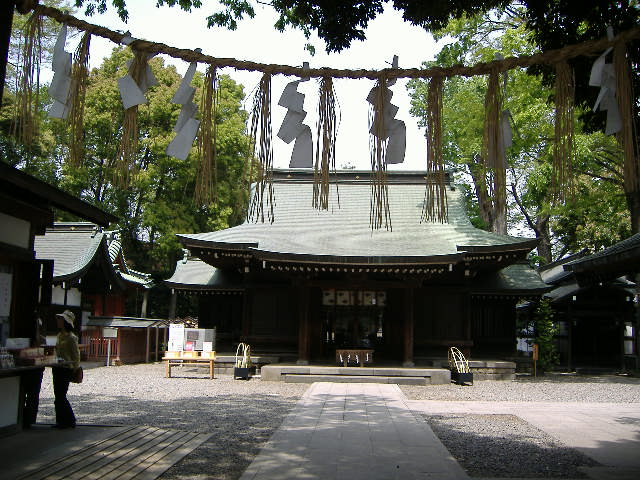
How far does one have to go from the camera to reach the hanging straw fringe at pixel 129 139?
3.58 metres

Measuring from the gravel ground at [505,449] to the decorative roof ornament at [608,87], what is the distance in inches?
140

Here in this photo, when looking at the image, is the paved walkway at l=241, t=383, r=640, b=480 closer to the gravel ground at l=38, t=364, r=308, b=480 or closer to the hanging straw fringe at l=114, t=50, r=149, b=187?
the gravel ground at l=38, t=364, r=308, b=480

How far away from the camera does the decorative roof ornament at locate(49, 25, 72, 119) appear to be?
3.58m

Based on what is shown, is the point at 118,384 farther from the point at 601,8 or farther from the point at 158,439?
the point at 601,8

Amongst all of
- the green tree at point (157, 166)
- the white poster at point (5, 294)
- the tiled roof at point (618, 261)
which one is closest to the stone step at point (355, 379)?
the tiled roof at point (618, 261)

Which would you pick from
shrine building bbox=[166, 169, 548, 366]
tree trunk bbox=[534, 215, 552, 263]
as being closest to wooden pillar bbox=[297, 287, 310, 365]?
shrine building bbox=[166, 169, 548, 366]

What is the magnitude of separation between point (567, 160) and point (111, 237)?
19.1 m

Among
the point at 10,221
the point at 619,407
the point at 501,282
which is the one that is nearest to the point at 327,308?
the point at 501,282

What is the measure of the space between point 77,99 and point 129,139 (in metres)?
0.41

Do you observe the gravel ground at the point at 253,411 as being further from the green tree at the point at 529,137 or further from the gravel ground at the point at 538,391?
the green tree at the point at 529,137

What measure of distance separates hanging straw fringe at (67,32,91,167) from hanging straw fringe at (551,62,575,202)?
2.87 m

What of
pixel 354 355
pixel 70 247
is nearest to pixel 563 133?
pixel 354 355

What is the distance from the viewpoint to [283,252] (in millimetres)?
14750

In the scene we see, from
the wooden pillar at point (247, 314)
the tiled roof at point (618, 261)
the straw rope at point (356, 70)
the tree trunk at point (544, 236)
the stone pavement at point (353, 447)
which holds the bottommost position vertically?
the stone pavement at point (353, 447)
